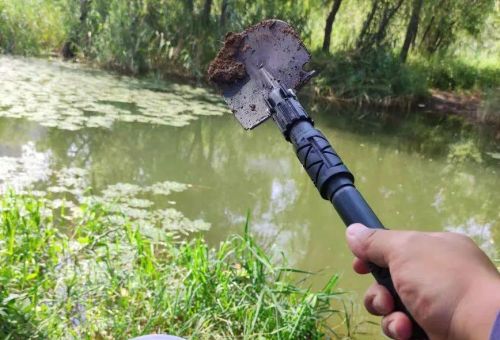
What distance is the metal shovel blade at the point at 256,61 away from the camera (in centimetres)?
134

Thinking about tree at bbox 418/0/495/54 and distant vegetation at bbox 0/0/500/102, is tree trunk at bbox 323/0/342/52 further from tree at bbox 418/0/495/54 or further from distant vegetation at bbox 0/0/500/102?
tree at bbox 418/0/495/54

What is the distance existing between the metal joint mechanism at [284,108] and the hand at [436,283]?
1.18 feet

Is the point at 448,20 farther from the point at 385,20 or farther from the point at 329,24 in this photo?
the point at 329,24

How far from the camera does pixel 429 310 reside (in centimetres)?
66

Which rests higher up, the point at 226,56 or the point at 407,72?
the point at 226,56

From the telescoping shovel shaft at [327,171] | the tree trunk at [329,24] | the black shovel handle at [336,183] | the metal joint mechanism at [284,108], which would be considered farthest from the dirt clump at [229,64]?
the tree trunk at [329,24]

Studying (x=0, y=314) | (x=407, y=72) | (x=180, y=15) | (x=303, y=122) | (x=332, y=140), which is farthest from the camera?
(x=407, y=72)

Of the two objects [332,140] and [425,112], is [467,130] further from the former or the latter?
[332,140]

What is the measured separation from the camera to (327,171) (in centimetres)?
89

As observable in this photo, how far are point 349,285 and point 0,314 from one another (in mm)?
1981

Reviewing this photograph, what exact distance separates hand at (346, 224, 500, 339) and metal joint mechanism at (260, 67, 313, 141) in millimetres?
359

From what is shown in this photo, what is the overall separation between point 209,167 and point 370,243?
389 cm

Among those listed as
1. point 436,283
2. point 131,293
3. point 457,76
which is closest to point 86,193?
point 131,293

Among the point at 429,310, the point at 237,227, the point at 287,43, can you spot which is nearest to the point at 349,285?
the point at 237,227
